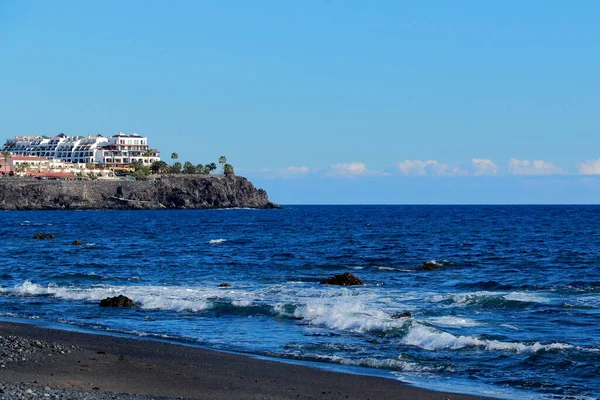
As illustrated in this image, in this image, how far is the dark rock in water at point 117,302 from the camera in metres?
31.1

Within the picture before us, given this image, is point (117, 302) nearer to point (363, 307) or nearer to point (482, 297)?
point (363, 307)

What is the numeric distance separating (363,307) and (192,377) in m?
12.6

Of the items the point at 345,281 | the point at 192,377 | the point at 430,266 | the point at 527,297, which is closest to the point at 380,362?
the point at 192,377

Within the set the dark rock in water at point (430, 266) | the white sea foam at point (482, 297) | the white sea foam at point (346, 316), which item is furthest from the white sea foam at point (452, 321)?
the dark rock in water at point (430, 266)

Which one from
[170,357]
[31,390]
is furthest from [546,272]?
[31,390]

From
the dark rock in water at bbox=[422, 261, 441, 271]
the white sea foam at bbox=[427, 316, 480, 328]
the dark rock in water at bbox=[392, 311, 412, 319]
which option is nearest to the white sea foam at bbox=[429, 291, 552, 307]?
the white sea foam at bbox=[427, 316, 480, 328]

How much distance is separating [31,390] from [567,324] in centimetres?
1886

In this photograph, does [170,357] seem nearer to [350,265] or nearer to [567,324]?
[567,324]

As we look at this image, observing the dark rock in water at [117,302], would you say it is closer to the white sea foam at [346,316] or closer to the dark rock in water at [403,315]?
the white sea foam at [346,316]

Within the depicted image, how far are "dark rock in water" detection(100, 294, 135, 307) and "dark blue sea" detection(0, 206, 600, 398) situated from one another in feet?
1.73

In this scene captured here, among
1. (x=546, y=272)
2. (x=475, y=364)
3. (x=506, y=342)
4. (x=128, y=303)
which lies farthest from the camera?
(x=546, y=272)

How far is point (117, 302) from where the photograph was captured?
31203mm

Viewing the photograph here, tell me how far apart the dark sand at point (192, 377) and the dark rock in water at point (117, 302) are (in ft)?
29.5

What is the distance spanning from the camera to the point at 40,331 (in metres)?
24.6
